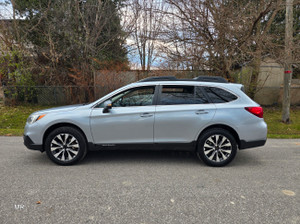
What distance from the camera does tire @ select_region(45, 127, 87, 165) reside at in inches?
164

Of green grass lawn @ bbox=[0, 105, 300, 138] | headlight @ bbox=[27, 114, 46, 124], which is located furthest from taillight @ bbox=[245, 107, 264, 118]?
headlight @ bbox=[27, 114, 46, 124]

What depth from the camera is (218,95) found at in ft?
14.3

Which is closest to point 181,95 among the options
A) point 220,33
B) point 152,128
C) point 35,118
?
point 152,128

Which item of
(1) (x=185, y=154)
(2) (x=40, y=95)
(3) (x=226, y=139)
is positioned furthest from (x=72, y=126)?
(2) (x=40, y=95)

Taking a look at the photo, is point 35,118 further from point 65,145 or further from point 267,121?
point 267,121

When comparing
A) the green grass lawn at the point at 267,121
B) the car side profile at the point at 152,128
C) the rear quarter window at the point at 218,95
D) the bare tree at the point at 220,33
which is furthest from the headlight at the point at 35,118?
the bare tree at the point at 220,33

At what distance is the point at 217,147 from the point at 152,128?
53.6 inches

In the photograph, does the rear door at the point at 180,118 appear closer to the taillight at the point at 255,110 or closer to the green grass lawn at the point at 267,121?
the taillight at the point at 255,110

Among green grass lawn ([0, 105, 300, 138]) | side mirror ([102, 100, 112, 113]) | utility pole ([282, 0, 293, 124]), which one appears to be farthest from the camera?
utility pole ([282, 0, 293, 124])

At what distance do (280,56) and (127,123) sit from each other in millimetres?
7622

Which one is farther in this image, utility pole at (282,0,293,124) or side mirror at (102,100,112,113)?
utility pole at (282,0,293,124)

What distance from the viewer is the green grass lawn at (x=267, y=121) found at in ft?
25.6

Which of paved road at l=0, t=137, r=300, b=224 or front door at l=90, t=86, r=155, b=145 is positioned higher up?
front door at l=90, t=86, r=155, b=145

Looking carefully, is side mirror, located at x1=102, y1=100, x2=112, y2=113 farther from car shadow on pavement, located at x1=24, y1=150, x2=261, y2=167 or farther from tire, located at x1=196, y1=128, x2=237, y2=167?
tire, located at x1=196, y1=128, x2=237, y2=167
